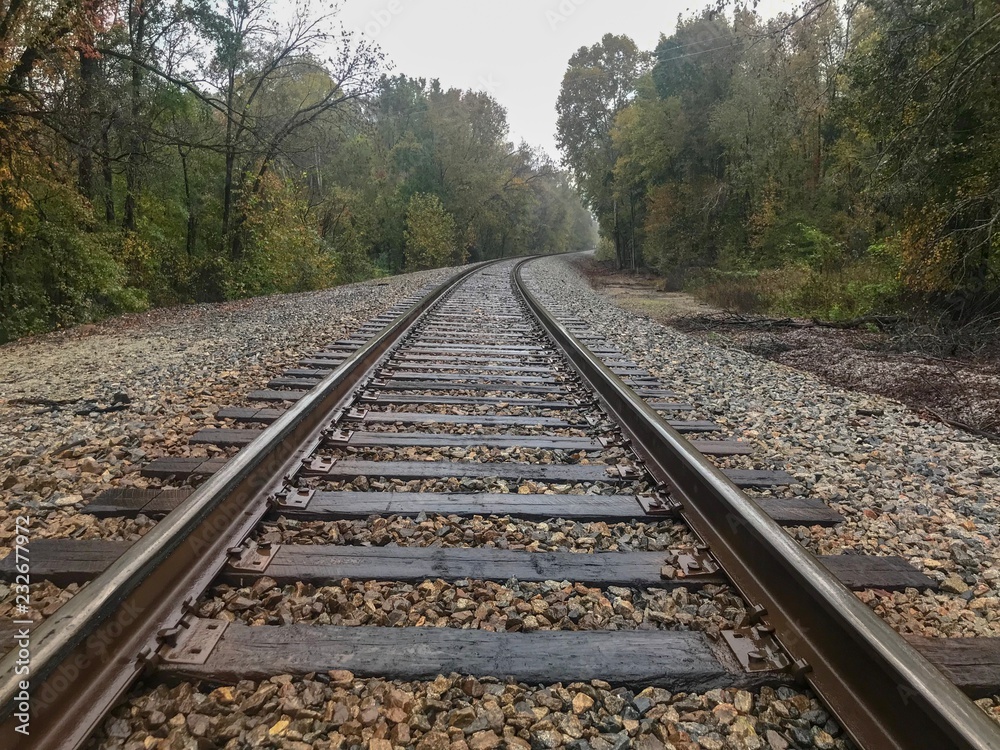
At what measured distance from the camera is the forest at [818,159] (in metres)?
6.90

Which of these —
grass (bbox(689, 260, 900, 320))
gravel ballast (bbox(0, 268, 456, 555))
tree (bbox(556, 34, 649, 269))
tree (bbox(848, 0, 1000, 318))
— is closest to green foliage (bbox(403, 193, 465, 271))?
tree (bbox(556, 34, 649, 269))

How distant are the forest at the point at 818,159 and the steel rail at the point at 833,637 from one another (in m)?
5.77

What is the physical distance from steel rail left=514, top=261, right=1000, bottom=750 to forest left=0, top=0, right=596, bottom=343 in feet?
33.1

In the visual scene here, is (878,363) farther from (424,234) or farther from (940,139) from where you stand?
(424,234)

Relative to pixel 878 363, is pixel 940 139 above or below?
above

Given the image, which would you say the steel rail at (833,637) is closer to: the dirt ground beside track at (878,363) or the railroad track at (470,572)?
the railroad track at (470,572)

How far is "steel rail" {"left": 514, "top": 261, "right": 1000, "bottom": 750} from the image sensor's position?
1.26 m

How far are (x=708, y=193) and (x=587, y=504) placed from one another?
21.3 m

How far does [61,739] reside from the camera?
4.28ft

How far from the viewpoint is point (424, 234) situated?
35.2 metres

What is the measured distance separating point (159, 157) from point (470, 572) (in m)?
17.0

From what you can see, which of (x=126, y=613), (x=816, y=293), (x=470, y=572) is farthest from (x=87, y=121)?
(x=816, y=293)

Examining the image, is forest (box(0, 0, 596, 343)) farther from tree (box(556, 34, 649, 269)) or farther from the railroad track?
tree (box(556, 34, 649, 269))

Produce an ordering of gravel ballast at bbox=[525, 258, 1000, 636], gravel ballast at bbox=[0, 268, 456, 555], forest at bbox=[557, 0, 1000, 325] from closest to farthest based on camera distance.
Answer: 1. gravel ballast at bbox=[525, 258, 1000, 636]
2. gravel ballast at bbox=[0, 268, 456, 555]
3. forest at bbox=[557, 0, 1000, 325]
